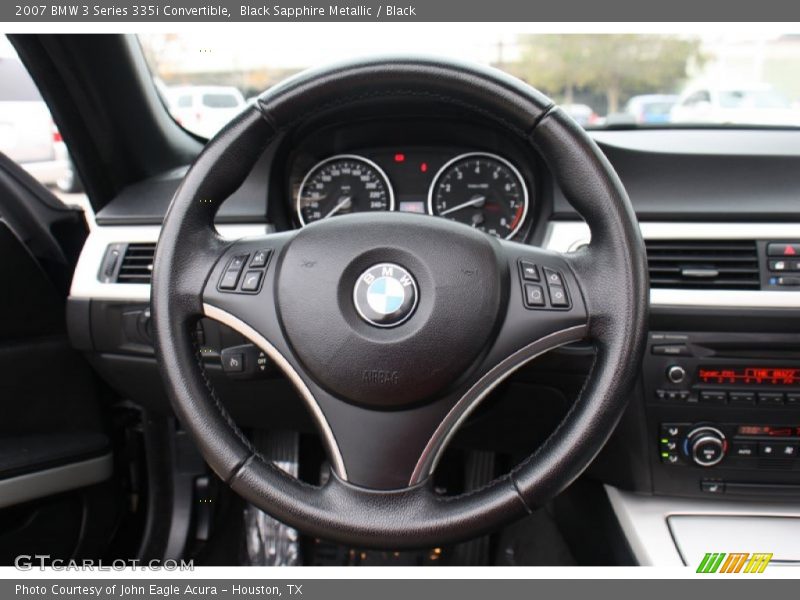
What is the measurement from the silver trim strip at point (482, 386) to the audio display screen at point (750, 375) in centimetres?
51

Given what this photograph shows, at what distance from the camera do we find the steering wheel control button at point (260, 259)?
1109 millimetres

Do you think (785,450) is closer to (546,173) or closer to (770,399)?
(770,399)

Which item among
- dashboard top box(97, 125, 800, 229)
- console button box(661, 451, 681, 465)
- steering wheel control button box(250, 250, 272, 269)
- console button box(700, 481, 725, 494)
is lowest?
console button box(700, 481, 725, 494)

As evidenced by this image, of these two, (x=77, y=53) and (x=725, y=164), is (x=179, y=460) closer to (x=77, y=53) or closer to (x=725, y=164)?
(x=77, y=53)

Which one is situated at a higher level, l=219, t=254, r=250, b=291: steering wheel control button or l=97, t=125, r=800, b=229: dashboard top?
l=97, t=125, r=800, b=229: dashboard top

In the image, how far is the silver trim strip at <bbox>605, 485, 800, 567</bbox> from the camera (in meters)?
1.44

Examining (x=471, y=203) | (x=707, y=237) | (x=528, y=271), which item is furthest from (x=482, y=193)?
(x=528, y=271)

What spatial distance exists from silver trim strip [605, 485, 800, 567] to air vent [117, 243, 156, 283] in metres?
1.16

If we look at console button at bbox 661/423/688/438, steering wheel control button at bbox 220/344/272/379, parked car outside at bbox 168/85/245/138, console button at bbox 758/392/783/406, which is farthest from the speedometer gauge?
console button at bbox 758/392/783/406

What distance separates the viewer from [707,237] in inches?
57.9

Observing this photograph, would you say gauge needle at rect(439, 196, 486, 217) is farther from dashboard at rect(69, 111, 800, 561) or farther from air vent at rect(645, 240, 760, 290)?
air vent at rect(645, 240, 760, 290)

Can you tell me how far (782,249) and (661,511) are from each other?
1.90 feet

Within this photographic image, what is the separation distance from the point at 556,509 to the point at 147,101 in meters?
1.45

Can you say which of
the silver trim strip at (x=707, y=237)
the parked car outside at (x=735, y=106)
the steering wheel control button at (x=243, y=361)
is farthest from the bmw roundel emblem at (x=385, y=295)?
the parked car outside at (x=735, y=106)
